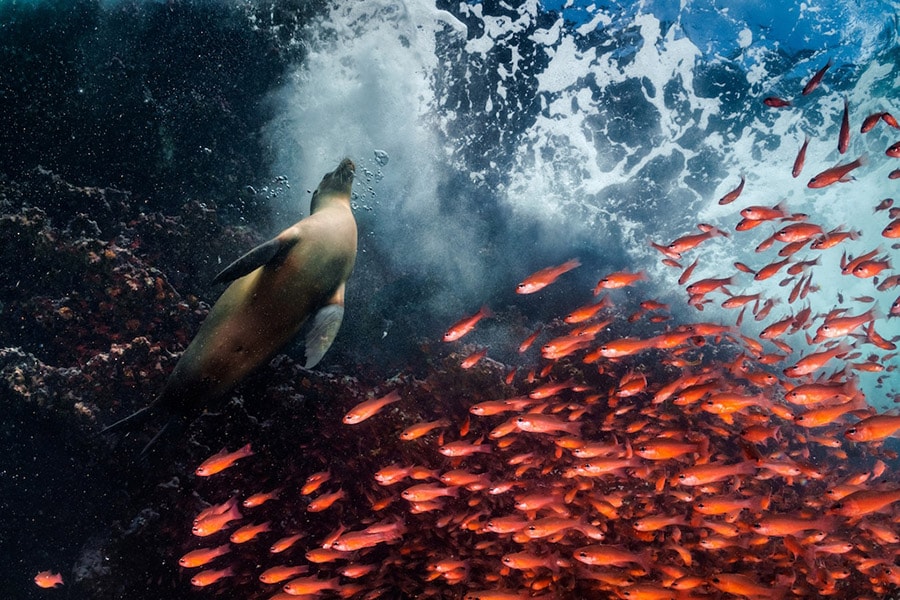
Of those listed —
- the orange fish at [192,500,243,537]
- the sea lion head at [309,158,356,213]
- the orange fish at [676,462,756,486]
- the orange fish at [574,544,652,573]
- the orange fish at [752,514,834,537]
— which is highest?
the sea lion head at [309,158,356,213]

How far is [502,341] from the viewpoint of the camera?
11422 mm

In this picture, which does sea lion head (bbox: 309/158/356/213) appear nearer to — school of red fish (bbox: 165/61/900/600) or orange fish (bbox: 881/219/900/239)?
school of red fish (bbox: 165/61/900/600)

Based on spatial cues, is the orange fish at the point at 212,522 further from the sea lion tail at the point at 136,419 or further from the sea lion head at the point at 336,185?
the sea lion head at the point at 336,185

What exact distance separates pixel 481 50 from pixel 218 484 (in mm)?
11905

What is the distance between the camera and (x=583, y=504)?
6.73 meters

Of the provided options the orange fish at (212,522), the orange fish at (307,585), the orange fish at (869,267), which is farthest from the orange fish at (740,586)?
the orange fish at (212,522)

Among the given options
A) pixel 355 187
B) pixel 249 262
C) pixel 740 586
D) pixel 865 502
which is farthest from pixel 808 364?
pixel 355 187

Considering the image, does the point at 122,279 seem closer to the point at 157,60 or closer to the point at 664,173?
the point at 157,60

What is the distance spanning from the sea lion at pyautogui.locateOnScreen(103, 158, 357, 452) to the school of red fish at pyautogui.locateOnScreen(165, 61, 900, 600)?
4.56 ft

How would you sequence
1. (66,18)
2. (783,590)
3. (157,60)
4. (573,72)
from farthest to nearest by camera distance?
(573,72)
(157,60)
(66,18)
(783,590)

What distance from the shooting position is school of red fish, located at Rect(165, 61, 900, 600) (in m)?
5.18

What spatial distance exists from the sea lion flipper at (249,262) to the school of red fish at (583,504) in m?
2.20

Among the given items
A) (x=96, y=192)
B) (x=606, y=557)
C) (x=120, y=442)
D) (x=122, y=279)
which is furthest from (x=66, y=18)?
(x=606, y=557)

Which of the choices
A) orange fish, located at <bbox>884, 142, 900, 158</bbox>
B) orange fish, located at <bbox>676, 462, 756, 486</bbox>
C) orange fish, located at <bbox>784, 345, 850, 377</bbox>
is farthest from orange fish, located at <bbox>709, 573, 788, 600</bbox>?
orange fish, located at <bbox>884, 142, 900, 158</bbox>
